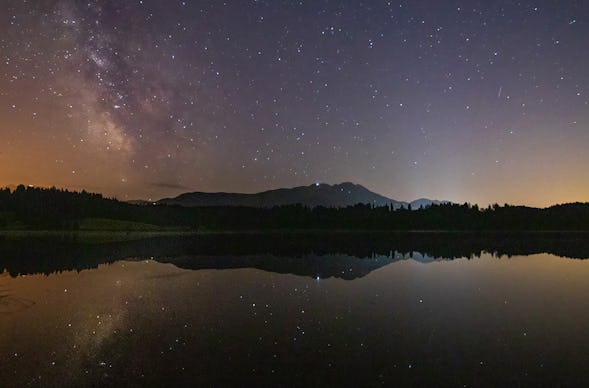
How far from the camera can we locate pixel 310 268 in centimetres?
4150

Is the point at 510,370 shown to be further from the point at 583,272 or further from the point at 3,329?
the point at 583,272

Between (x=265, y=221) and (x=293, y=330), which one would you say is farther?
(x=265, y=221)

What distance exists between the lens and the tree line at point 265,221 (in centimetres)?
15738

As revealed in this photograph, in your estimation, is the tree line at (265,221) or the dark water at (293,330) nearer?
the dark water at (293,330)

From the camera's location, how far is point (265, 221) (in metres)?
200

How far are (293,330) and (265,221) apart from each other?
18236 centimetres

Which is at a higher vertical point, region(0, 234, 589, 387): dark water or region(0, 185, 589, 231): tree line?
region(0, 185, 589, 231): tree line

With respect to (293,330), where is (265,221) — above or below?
above

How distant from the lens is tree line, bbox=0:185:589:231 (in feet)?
516

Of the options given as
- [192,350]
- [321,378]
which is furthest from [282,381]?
[192,350]

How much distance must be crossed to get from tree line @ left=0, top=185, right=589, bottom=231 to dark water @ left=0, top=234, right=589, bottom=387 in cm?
13546

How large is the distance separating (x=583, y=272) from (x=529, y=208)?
172788 mm

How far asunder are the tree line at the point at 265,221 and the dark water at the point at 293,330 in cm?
13546

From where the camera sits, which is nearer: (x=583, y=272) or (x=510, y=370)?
(x=510, y=370)
